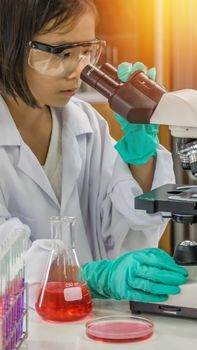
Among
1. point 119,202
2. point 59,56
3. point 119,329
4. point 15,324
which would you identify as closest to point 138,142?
point 119,202

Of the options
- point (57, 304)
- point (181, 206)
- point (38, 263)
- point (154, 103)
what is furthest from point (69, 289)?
point (154, 103)

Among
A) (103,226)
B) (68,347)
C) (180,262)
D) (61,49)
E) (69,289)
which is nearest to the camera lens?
(68,347)

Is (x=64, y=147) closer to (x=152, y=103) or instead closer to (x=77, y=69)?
(x=77, y=69)

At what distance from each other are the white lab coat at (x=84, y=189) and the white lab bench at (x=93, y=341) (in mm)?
386

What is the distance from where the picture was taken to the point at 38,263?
5.04ft

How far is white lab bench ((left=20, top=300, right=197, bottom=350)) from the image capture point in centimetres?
127

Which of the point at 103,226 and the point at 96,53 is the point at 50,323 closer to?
the point at 103,226

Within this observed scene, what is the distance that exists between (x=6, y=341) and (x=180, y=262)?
1.57 ft

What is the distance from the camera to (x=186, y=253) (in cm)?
151

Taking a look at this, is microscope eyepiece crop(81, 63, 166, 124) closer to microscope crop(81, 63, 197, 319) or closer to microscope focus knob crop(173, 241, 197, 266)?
microscope crop(81, 63, 197, 319)

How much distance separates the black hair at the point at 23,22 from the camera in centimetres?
176

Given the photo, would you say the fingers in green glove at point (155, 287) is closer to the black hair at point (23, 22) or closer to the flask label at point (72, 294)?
the flask label at point (72, 294)

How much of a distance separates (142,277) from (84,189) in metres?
0.58

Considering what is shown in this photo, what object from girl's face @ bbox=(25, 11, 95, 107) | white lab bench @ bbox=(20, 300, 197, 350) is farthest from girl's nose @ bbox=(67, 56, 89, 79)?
white lab bench @ bbox=(20, 300, 197, 350)
